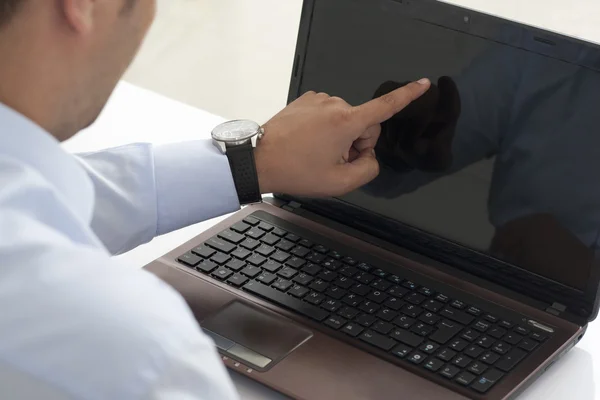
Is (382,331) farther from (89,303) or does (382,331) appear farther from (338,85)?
(89,303)

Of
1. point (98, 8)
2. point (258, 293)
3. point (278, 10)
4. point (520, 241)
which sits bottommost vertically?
point (278, 10)

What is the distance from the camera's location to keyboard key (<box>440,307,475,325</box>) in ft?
3.66

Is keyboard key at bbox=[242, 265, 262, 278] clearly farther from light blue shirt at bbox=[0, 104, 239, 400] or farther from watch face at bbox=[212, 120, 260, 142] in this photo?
light blue shirt at bbox=[0, 104, 239, 400]

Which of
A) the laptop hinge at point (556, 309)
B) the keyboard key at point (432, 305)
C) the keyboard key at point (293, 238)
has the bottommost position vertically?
the keyboard key at point (293, 238)

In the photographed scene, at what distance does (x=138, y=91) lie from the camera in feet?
5.40

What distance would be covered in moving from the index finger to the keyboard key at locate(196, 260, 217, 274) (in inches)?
10.2

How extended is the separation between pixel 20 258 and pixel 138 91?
1.01 metres

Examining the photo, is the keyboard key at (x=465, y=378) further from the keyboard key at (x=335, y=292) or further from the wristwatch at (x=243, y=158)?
the wristwatch at (x=243, y=158)

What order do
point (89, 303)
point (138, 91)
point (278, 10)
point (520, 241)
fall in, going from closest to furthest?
point (89, 303) < point (520, 241) < point (138, 91) < point (278, 10)

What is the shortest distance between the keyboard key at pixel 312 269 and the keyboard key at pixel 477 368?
0.24m

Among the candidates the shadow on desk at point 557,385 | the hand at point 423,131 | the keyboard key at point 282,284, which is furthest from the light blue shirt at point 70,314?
the hand at point 423,131

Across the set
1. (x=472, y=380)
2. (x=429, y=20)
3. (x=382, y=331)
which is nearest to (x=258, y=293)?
(x=382, y=331)

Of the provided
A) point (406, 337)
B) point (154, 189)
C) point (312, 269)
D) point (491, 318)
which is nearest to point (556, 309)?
point (491, 318)

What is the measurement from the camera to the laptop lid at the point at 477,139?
112 centimetres
